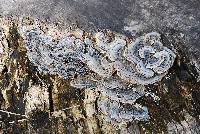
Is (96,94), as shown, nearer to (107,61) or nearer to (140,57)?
(107,61)

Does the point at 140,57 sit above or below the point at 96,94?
above

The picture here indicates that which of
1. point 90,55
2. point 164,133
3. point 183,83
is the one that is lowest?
point 164,133

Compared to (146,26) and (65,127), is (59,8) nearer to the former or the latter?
(146,26)

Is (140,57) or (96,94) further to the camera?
(96,94)

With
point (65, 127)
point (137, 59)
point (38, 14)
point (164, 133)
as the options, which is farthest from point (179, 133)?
point (38, 14)

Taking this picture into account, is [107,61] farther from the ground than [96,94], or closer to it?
farther from the ground

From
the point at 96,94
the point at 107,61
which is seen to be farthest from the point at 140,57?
the point at 96,94
